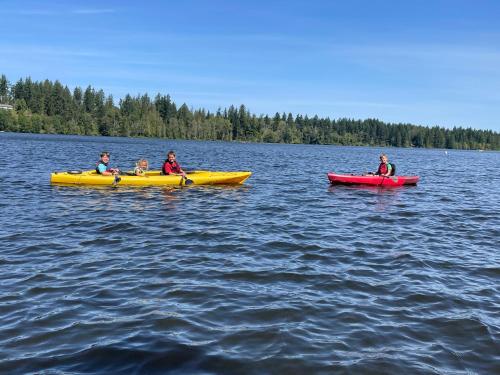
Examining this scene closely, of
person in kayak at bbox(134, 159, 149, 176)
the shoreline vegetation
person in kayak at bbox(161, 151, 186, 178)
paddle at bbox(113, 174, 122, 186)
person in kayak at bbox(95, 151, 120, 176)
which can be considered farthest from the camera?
the shoreline vegetation

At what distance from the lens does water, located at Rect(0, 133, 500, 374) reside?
225 inches

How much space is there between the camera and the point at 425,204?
19500mm

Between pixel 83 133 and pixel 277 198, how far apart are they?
418ft

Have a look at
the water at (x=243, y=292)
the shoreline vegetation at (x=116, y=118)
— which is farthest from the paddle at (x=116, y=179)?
the shoreline vegetation at (x=116, y=118)

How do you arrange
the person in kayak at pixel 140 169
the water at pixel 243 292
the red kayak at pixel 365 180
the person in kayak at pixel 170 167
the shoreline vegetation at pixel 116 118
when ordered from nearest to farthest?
the water at pixel 243 292
the person in kayak at pixel 140 169
the person in kayak at pixel 170 167
the red kayak at pixel 365 180
the shoreline vegetation at pixel 116 118

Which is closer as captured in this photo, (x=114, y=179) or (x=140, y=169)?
(x=114, y=179)

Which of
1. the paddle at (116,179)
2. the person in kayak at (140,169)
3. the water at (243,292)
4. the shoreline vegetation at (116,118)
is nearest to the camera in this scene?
the water at (243,292)

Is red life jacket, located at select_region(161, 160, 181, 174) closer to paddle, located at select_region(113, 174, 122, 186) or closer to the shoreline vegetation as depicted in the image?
paddle, located at select_region(113, 174, 122, 186)

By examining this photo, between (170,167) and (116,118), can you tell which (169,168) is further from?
(116,118)

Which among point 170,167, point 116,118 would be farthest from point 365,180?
point 116,118

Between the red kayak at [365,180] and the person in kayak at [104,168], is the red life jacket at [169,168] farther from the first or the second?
the red kayak at [365,180]

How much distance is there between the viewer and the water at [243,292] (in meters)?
5.73

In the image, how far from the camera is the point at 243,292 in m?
7.93

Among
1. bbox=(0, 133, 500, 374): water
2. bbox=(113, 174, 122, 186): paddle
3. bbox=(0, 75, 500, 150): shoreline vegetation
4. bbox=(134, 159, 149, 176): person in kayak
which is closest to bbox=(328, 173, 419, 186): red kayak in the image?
bbox=(0, 133, 500, 374): water
